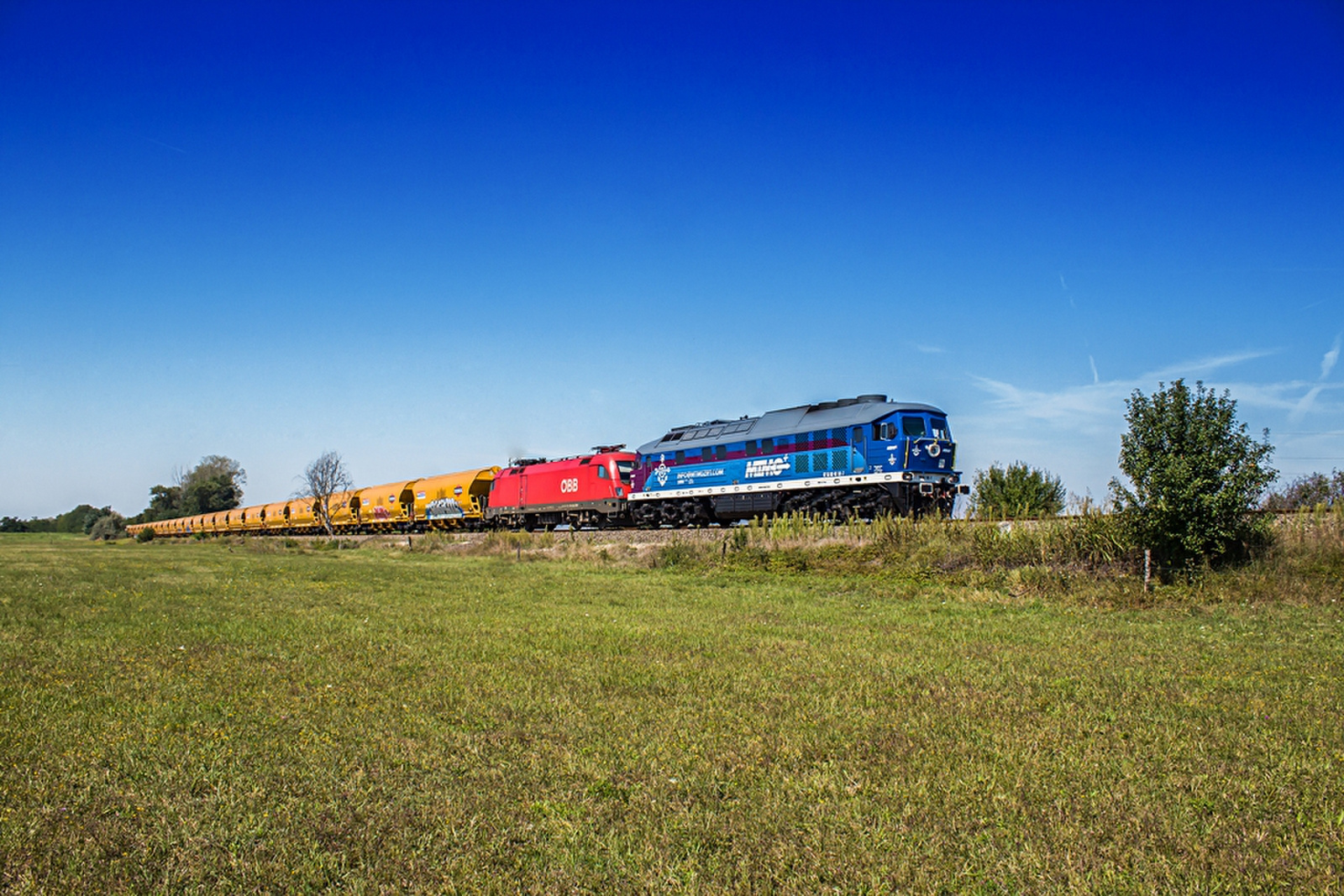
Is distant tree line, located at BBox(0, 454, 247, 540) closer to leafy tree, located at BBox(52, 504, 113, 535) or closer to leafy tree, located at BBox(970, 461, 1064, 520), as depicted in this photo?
→ leafy tree, located at BBox(52, 504, 113, 535)

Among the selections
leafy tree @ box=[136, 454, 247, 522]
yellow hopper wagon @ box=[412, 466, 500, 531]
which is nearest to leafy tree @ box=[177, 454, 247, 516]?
leafy tree @ box=[136, 454, 247, 522]

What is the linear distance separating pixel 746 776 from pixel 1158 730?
3.64 m

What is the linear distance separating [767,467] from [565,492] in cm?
1327

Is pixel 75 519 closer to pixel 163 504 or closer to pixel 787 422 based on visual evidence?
pixel 163 504

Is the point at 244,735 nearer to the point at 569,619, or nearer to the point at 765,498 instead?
the point at 569,619

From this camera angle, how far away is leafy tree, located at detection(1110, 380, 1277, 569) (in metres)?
16.0

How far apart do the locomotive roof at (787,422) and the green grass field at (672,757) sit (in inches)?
605

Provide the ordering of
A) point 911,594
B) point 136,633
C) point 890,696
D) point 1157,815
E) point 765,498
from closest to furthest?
point 1157,815, point 890,696, point 136,633, point 911,594, point 765,498

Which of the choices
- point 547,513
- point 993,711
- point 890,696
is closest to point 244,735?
point 890,696

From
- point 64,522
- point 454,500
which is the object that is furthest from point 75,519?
point 454,500

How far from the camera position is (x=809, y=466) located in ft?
97.0

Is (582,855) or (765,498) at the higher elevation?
(765,498)

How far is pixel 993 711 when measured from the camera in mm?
7703

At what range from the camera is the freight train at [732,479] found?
27109 mm
